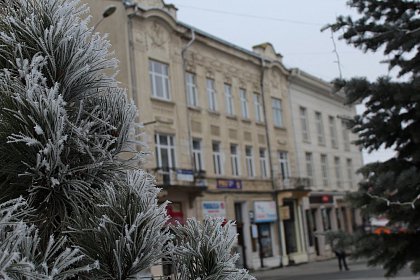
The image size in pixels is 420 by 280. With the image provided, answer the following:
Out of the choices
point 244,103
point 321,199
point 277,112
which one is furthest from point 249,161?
point 321,199

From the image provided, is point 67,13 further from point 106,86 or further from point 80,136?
point 80,136

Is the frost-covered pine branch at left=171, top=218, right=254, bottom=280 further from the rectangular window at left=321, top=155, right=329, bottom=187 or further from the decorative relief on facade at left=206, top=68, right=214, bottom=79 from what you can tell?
the rectangular window at left=321, top=155, right=329, bottom=187

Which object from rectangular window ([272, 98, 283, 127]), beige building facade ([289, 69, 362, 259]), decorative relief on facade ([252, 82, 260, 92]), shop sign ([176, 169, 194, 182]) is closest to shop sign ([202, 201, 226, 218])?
shop sign ([176, 169, 194, 182])

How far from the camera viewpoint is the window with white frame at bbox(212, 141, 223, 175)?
28094 mm

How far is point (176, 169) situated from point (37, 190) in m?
21.9

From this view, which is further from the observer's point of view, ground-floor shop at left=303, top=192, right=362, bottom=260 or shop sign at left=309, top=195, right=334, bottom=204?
shop sign at left=309, top=195, right=334, bottom=204

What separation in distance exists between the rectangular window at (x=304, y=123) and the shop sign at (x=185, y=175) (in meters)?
13.9

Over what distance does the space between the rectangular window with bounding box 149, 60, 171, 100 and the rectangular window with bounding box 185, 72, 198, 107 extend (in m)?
1.69

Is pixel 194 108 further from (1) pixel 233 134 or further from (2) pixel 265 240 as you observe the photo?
(2) pixel 265 240

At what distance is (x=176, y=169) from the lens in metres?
24.0

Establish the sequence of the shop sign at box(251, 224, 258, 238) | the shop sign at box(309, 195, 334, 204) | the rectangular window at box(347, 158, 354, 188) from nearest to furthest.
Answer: the shop sign at box(251, 224, 258, 238) < the shop sign at box(309, 195, 334, 204) < the rectangular window at box(347, 158, 354, 188)

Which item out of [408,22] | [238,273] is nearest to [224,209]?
[408,22]

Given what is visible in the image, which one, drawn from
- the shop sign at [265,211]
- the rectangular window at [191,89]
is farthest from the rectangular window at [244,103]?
the shop sign at [265,211]

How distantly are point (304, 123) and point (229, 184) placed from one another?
11.3 meters
